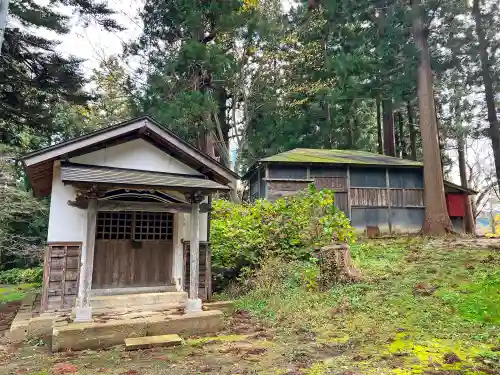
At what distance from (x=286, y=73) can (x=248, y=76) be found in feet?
7.83

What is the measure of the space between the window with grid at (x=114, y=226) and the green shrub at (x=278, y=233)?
2881 millimetres

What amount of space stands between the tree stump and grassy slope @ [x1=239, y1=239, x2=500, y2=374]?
0.29 m

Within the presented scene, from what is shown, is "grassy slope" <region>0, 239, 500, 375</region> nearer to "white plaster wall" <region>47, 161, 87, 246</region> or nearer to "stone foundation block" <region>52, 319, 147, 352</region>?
"stone foundation block" <region>52, 319, 147, 352</region>

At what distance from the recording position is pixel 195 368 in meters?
5.02

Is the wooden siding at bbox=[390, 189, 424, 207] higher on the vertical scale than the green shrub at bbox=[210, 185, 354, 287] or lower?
higher

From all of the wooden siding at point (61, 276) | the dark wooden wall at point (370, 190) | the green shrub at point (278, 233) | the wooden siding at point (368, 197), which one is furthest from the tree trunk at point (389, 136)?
the wooden siding at point (61, 276)

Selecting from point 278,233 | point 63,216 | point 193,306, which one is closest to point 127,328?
point 193,306

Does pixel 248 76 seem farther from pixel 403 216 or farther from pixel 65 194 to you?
pixel 65 194

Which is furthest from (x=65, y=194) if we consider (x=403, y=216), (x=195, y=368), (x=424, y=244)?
(x=403, y=216)

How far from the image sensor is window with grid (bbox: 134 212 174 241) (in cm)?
848

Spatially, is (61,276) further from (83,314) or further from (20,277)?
(20,277)

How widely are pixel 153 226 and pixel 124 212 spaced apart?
0.76 meters

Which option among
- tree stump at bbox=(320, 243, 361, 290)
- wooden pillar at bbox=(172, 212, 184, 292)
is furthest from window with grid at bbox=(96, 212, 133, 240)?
tree stump at bbox=(320, 243, 361, 290)

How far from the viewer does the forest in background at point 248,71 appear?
11.0m
